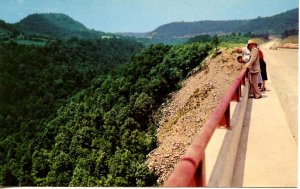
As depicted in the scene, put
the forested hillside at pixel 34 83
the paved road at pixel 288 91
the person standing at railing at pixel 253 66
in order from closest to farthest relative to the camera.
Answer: the paved road at pixel 288 91
the person standing at railing at pixel 253 66
the forested hillside at pixel 34 83

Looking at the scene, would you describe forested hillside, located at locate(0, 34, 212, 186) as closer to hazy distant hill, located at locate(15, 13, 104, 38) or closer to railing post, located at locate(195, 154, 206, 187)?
railing post, located at locate(195, 154, 206, 187)

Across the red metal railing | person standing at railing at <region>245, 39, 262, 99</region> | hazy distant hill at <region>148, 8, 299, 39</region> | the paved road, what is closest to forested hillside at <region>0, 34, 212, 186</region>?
hazy distant hill at <region>148, 8, 299, 39</region>

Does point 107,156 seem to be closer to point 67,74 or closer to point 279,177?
point 279,177

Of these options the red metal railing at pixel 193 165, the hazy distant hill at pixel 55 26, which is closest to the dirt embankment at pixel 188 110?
the red metal railing at pixel 193 165

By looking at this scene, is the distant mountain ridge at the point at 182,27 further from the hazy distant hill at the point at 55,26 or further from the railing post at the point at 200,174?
the railing post at the point at 200,174

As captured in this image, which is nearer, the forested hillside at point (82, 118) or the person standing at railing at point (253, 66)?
the person standing at railing at point (253, 66)

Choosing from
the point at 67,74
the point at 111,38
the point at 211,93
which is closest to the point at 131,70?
the point at 211,93
